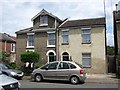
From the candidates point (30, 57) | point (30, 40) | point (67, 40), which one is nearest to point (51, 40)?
point (67, 40)

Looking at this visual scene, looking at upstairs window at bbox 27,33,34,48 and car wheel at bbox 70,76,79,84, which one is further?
upstairs window at bbox 27,33,34,48

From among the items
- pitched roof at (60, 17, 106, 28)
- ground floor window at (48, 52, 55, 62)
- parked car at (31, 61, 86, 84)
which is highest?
pitched roof at (60, 17, 106, 28)

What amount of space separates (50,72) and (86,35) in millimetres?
12262

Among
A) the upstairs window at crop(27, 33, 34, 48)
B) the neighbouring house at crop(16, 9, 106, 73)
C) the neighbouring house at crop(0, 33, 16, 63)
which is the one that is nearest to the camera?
the neighbouring house at crop(16, 9, 106, 73)

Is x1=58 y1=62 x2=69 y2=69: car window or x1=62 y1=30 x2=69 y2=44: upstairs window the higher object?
x1=62 y1=30 x2=69 y2=44: upstairs window

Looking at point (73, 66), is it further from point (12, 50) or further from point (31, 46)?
point (12, 50)

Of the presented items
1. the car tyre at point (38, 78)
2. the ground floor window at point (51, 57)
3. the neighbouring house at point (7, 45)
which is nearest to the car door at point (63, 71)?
the car tyre at point (38, 78)

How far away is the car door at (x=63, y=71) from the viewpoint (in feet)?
55.5

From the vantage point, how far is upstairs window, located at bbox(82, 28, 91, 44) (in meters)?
28.3

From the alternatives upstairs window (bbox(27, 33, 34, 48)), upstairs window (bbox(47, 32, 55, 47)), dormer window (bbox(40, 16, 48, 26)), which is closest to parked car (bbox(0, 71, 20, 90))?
upstairs window (bbox(47, 32, 55, 47))

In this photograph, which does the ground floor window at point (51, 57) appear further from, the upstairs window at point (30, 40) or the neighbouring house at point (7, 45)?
the neighbouring house at point (7, 45)

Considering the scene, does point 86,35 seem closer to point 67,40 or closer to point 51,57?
point 67,40

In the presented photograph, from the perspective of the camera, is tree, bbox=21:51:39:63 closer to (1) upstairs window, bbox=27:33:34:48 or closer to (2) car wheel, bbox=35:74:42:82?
(1) upstairs window, bbox=27:33:34:48

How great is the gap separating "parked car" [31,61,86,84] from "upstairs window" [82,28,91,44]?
11589 millimetres
